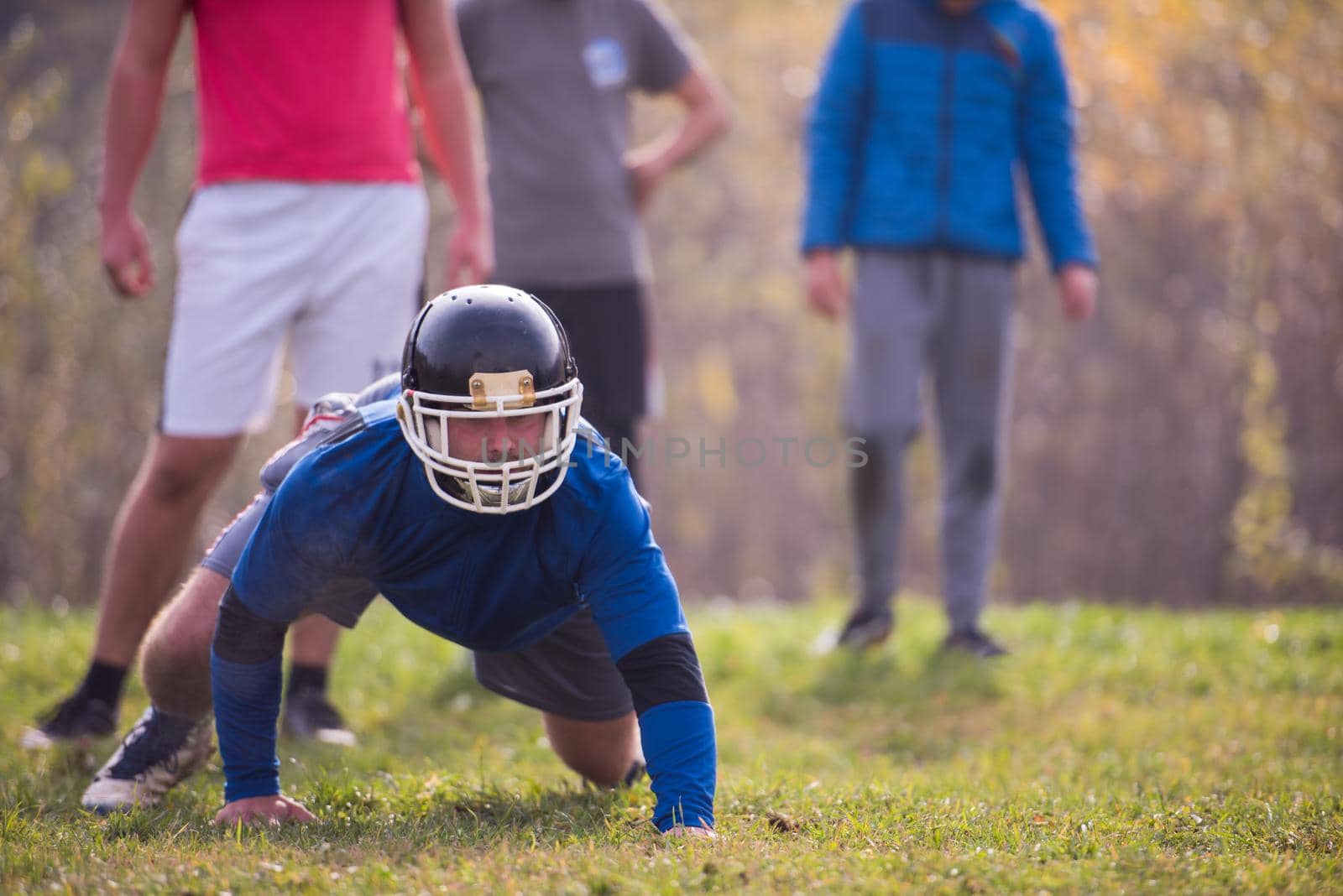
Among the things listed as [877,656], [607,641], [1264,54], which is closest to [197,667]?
[607,641]

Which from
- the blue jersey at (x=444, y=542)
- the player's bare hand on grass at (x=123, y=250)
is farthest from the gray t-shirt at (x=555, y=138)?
the blue jersey at (x=444, y=542)

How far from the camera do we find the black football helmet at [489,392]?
2973mm

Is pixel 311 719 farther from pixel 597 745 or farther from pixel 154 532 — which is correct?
pixel 597 745

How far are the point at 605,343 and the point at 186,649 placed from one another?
88.9 inches

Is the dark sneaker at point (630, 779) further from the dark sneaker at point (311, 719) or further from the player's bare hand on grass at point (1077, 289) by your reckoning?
the player's bare hand on grass at point (1077, 289)

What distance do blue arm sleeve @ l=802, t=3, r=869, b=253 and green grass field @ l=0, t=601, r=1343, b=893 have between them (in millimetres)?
1891

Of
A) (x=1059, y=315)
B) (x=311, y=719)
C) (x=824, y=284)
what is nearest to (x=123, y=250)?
(x=311, y=719)

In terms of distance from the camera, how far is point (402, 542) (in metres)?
3.24

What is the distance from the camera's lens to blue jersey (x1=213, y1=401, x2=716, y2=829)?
10.3 ft

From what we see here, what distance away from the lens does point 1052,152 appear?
6391mm

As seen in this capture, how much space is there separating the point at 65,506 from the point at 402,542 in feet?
26.5

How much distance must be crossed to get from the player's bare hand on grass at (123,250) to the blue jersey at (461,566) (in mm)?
1663

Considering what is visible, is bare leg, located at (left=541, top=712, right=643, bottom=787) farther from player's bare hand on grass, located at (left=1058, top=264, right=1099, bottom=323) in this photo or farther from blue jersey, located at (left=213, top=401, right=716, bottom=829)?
player's bare hand on grass, located at (left=1058, top=264, right=1099, bottom=323)

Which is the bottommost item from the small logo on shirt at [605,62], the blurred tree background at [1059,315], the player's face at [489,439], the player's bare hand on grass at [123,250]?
the blurred tree background at [1059,315]
